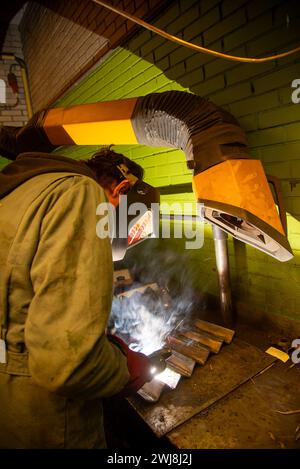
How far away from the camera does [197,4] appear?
3.01 metres

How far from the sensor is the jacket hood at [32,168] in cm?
139

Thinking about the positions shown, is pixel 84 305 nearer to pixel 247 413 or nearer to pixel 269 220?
pixel 269 220

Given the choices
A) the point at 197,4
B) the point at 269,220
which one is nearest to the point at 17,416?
the point at 269,220

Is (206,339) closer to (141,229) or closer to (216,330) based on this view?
(216,330)

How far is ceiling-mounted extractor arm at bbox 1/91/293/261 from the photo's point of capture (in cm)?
175

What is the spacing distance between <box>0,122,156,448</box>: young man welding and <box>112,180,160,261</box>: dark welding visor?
537mm

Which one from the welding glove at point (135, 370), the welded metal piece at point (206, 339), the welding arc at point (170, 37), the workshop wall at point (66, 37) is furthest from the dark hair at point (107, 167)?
the workshop wall at point (66, 37)

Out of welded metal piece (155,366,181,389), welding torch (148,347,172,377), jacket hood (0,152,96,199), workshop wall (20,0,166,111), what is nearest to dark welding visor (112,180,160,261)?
jacket hood (0,152,96,199)

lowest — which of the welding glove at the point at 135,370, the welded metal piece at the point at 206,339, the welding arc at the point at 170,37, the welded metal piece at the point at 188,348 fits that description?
the welded metal piece at the point at 188,348

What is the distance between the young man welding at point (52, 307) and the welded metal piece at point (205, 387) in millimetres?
547

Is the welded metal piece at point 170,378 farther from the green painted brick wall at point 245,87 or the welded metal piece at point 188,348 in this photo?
the green painted brick wall at point 245,87

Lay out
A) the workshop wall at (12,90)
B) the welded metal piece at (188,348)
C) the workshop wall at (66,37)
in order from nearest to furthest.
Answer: the welded metal piece at (188,348), the workshop wall at (66,37), the workshop wall at (12,90)

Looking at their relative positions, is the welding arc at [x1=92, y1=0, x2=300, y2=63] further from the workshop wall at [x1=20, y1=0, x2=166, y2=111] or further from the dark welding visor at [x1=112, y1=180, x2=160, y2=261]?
the workshop wall at [x1=20, y1=0, x2=166, y2=111]

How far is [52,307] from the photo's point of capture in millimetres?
1107
